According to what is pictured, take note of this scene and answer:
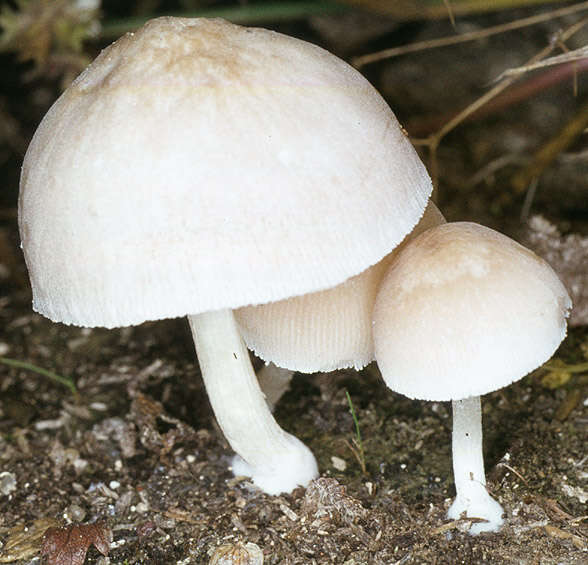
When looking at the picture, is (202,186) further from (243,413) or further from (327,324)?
(243,413)

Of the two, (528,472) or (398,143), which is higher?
(398,143)

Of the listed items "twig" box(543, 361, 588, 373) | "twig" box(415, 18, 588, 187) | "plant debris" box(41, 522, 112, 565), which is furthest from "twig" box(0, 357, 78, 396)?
"twig" box(543, 361, 588, 373)

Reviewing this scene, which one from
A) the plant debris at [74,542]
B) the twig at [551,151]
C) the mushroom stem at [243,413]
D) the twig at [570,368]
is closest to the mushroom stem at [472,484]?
the mushroom stem at [243,413]

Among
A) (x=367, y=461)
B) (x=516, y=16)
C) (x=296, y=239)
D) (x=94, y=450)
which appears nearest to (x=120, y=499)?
(x=94, y=450)

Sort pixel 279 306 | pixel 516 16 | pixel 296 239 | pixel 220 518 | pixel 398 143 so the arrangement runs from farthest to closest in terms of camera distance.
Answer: pixel 516 16
pixel 220 518
pixel 279 306
pixel 398 143
pixel 296 239

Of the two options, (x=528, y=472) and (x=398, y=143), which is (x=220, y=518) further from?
(x=398, y=143)

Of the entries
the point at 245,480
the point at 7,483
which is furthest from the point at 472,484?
the point at 7,483

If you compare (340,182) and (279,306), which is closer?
(340,182)
